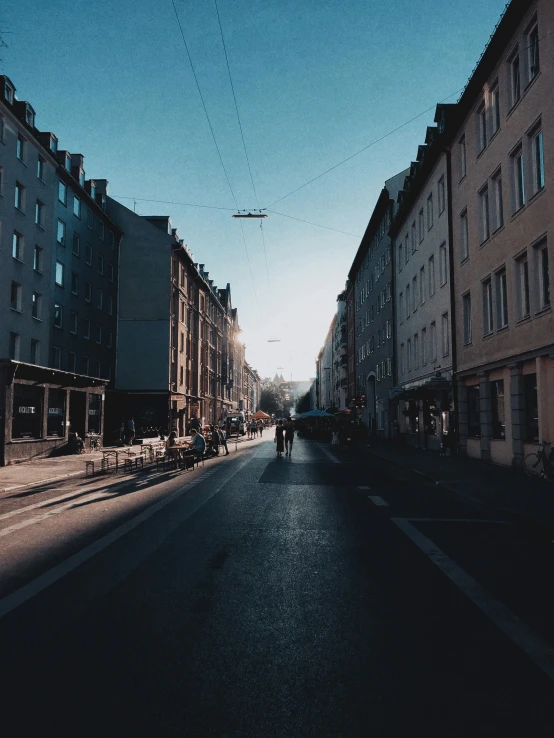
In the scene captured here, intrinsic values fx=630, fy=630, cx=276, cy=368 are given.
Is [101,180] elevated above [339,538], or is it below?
above

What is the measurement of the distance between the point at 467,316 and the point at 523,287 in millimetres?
6060

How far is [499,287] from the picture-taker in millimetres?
20906

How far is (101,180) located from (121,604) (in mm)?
47111

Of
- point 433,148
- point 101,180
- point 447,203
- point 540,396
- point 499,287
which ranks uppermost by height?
point 101,180

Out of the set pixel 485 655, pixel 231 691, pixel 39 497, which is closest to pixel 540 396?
pixel 39 497

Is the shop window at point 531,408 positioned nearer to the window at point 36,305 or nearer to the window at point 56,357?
the window at point 36,305

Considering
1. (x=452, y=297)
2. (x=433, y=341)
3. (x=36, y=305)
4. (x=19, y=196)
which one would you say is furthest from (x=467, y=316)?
(x=19, y=196)

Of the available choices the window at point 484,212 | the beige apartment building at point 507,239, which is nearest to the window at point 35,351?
the beige apartment building at point 507,239

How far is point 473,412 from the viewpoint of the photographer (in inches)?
963

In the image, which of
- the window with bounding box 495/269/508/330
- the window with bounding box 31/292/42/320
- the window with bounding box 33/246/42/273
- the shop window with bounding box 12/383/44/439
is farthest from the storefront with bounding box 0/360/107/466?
the window with bounding box 495/269/508/330

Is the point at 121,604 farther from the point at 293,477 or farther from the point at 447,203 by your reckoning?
the point at 447,203

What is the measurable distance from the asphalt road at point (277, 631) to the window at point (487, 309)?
13.9 meters

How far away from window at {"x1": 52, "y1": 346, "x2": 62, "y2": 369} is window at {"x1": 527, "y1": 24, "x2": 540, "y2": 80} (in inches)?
1095

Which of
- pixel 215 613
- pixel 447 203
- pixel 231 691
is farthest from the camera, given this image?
pixel 447 203
